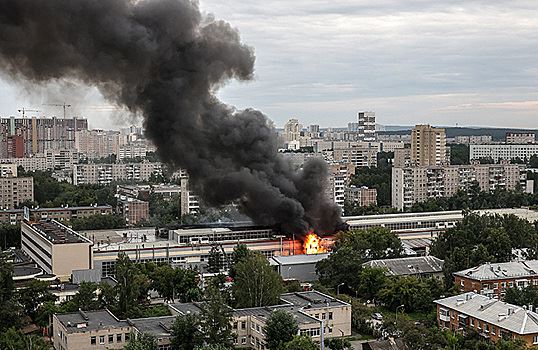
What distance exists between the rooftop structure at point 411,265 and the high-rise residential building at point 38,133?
5209 cm

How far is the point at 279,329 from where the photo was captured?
1481cm

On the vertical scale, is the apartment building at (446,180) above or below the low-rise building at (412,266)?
above

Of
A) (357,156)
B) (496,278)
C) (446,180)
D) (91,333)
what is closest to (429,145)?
(446,180)

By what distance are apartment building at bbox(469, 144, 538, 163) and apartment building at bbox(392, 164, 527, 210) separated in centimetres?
2086

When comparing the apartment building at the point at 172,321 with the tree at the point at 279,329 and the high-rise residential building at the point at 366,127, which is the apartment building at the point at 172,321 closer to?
the tree at the point at 279,329

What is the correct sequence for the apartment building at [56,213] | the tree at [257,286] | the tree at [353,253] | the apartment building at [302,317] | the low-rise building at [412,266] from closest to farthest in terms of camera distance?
the apartment building at [302,317] → the tree at [257,286] → the tree at [353,253] → the low-rise building at [412,266] → the apartment building at [56,213]

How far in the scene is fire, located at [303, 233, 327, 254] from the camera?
2634cm

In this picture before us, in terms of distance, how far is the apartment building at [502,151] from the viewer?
224 feet

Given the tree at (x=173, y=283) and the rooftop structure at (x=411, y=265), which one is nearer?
the tree at (x=173, y=283)

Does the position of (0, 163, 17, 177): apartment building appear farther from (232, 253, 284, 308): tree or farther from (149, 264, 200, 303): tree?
(232, 253, 284, 308): tree

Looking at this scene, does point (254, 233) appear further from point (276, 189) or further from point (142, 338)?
point (142, 338)

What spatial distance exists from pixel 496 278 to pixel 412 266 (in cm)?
340

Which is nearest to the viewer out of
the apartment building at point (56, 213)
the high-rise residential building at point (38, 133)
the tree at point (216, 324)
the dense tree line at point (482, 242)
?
the tree at point (216, 324)

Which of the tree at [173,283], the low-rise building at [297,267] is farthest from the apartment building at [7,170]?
the tree at [173,283]
